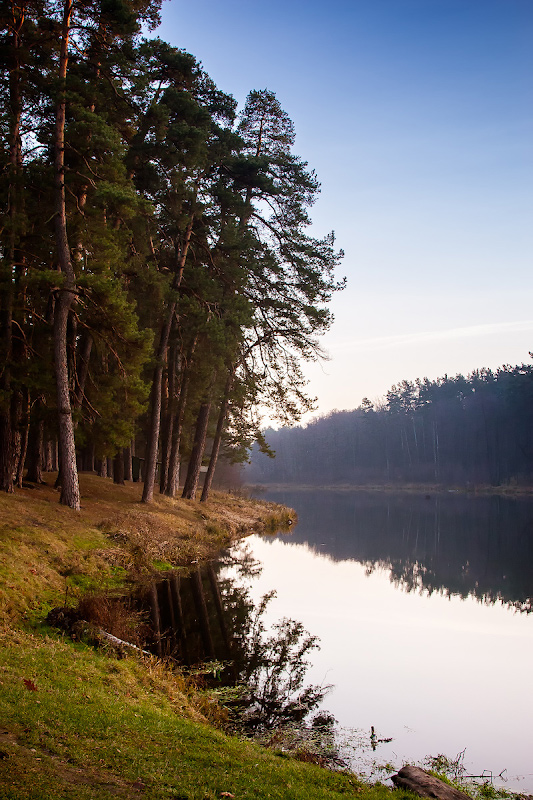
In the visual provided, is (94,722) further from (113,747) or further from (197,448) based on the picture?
(197,448)

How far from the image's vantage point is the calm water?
27.5ft

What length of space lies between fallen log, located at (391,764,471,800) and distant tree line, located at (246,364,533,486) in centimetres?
7778

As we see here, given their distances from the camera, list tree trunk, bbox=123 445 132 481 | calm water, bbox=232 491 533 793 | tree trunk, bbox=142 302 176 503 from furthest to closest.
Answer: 1. tree trunk, bbox=123 445 132 481
2. tree trunk, bbox=142 302 176 503
3. calm water, bbox=232 491 533 793

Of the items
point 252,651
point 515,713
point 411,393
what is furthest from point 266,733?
point 411,393

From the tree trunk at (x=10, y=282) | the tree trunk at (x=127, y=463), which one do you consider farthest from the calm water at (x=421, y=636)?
the tree trunk at (x=127, y=463)

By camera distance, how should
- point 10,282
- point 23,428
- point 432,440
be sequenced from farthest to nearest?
point 432,440, point 23,428, point 10,282

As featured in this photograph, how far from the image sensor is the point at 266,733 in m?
7.67

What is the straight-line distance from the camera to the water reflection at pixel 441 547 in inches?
764

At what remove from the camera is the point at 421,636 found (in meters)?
13.4

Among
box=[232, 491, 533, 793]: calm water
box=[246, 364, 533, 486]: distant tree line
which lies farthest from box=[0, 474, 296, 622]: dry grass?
box=[246, 364, 533, 486]: distant tree line

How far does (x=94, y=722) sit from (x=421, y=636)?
952cm

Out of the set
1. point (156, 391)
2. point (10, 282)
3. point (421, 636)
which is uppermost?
point (10, 282)

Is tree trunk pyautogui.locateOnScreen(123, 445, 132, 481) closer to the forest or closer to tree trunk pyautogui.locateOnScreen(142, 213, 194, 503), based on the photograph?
the forest

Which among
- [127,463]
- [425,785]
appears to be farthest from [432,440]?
[425,785]
